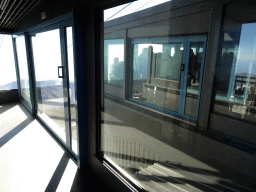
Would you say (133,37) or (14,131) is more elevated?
(133,37)

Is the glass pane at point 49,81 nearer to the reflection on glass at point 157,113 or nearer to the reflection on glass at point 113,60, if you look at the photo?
the reflection on glass at point 113,60

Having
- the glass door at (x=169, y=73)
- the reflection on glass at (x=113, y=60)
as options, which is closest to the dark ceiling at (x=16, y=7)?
the reflection on glass at (x=113, y=60)

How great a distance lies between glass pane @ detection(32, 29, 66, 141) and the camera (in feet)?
10.1

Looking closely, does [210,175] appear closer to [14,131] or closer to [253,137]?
[253,137]

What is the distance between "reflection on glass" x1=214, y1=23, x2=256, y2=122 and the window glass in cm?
672

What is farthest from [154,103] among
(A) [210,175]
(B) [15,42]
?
(B) [15,42]

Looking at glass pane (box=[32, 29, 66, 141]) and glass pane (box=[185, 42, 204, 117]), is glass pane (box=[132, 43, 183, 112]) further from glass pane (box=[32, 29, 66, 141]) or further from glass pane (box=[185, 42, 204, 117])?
glass pane (box=[32, 29, 66, 141])

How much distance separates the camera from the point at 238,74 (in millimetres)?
1308

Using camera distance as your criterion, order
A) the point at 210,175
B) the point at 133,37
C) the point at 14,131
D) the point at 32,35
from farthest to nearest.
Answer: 1. the point at 32,35
2. the point at 14,131
3. the point at 133,37
4. the point at 210,175

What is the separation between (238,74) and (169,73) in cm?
116

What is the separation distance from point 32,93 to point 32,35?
1495mm

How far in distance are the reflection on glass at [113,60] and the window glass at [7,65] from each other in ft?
17.3

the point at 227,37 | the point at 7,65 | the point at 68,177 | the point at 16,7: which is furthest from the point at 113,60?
the point at 7,65

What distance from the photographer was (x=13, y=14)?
12.4 feet
